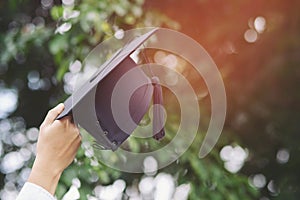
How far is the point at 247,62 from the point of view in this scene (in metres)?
2.83

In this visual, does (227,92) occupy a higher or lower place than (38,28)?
lower

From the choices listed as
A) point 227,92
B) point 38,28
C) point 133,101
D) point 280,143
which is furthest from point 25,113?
point 133,101

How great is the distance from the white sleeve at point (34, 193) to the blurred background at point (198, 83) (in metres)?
1.08

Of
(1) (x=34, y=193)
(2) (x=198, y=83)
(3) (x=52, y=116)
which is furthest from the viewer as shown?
(2) (x=198, y=83)

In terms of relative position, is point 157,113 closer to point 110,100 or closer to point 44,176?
point 110,100

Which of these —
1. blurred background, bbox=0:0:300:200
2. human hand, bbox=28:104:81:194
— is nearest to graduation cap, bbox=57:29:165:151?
human hand, bbox=28:104:81:194

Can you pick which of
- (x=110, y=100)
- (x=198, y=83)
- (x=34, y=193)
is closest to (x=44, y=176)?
(x=34, y=193)

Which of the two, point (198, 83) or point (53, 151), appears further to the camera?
point (198, 83)

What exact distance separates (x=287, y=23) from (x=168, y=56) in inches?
18.0

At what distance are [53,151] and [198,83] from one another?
Result: 1.50 metres

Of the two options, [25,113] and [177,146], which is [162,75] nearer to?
[177,146]

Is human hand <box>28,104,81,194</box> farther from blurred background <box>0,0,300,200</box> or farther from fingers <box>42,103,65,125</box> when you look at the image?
blurred background <box>0,0,300,200</box>

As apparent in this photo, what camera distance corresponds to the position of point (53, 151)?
1319mm

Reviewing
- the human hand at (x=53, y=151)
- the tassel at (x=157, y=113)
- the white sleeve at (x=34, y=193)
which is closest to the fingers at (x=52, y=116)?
the human hand at (x=53, y=151)
